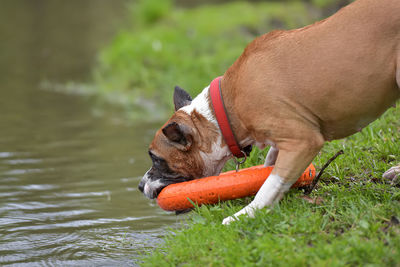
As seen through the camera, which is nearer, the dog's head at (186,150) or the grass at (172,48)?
the dog's head at (186,150)

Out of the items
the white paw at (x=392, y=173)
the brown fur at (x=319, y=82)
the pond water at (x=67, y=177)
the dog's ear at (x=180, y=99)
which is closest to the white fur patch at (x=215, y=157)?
the brown fur at (x=319, y=82)

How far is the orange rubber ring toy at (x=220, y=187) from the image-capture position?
4852mm

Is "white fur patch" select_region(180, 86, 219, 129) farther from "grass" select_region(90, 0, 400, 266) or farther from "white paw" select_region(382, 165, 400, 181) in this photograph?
"white paw" select_region(382, 165, 400, 181)

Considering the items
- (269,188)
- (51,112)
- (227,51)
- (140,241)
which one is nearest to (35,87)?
(51,112)

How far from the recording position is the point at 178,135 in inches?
191

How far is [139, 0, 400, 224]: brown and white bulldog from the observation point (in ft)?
14.1

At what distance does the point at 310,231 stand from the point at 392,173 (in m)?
1.34

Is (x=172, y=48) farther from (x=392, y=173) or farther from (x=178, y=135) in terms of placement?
(x=392, y=173)

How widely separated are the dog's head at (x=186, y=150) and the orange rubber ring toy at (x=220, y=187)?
161mm

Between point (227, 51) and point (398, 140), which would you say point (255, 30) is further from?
point (398, 140)

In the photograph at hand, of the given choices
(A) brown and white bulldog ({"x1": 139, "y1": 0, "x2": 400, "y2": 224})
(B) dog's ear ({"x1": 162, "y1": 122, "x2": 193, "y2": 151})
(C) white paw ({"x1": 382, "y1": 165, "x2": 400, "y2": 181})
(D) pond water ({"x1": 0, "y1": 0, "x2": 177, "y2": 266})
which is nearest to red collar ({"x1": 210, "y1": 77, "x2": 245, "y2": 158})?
(A) brown and white bulldog ({"x1": 139, "y1": 0, "x2": 400, "y2": 224})

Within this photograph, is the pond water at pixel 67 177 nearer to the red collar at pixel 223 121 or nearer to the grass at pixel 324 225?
the grass at pixel 324 225

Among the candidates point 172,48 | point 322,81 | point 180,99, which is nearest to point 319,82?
point 322,81

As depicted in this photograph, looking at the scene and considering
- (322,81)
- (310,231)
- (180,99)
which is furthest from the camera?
(180,99)
